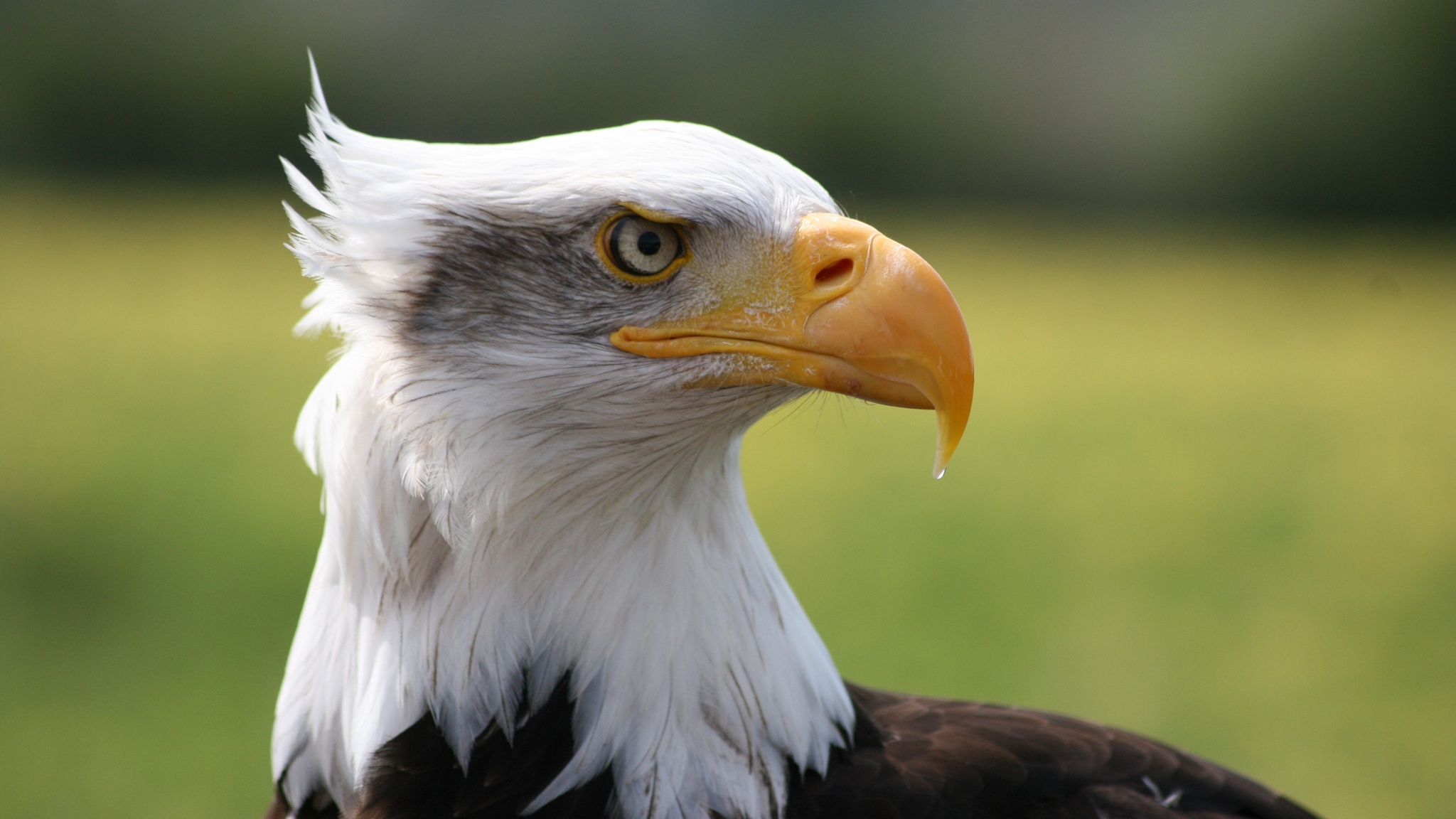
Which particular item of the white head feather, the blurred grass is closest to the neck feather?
the white head feather

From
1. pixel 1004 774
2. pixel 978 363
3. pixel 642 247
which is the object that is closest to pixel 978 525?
pixel 978 363

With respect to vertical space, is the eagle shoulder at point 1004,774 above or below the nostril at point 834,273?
below

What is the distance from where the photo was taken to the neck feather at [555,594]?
59.5 inches

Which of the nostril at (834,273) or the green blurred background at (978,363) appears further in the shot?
the green blurred background at (978,363)

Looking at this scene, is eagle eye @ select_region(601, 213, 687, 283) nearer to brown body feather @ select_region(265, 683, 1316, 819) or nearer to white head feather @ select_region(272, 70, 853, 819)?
white head feather @ select_region(272, 70, 853, 819)

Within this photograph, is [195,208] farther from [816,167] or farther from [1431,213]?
[1431,213]

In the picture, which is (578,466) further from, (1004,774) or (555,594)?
(1004,774)

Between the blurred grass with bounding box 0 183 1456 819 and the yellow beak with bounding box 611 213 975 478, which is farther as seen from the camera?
the blurred grass with bounding box 0 183 1456 819

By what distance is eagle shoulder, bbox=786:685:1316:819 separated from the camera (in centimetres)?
169

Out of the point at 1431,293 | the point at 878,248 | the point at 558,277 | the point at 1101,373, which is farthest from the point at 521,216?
the point at 1431,293

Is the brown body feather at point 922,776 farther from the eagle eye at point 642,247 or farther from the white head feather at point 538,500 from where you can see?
the eagle eye at point 642,247

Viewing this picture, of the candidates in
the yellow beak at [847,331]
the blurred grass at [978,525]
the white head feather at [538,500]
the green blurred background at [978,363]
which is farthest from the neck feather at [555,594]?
the blurred grass at [978,525]

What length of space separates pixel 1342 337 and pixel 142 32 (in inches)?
459

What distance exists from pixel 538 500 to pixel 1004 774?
83cm
